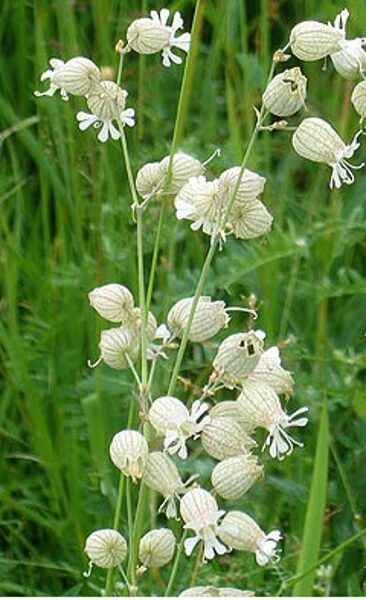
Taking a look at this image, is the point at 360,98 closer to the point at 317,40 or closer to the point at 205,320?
the point at 317,40

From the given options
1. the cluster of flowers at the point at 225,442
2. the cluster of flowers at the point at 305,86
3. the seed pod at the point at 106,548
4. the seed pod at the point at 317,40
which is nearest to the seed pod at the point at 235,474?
the cluster of flowers at the point at 225,442

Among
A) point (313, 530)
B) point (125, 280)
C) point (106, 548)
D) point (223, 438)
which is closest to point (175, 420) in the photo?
point (223, 438)

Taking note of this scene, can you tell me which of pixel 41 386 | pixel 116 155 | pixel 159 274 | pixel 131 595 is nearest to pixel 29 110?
pixel 116 155

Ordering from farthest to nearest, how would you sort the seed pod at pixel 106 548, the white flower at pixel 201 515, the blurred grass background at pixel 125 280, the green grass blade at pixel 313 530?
the blurred grass background at pixel 125 280, the green grass blade at pixel 313 530, the seed pod at pixel 106 548, the white flower at pixel 201 515

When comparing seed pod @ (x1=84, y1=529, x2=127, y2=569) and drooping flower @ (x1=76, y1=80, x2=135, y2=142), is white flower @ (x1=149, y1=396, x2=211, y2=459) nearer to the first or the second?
seed pod @ (x1=84, y1=529, x2=127, y2=569)

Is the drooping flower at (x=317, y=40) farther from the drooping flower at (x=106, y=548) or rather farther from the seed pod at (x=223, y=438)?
the drooping flower at (x=106, y=548)

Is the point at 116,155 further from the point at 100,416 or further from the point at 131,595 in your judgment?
the point at 131,595
